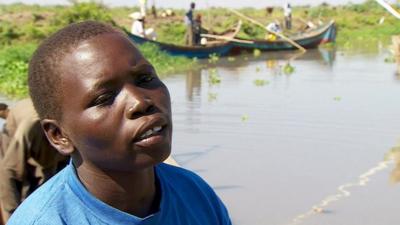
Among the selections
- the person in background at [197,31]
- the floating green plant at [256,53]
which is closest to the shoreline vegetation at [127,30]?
the person in background at [197,31]

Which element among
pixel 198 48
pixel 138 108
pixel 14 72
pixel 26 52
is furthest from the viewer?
pixel 198 48

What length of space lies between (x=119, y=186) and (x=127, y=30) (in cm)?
2168

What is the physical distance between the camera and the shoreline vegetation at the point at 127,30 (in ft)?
46.1

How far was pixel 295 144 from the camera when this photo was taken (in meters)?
8.05

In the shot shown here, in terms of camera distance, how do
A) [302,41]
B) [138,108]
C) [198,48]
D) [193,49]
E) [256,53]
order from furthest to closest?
[302,41], [256,53], [198,48], [193,49], [138,108]

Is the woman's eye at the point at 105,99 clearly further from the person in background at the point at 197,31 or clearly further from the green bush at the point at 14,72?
the person in background at the point at 197,31

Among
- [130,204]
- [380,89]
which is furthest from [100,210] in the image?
[380,89]

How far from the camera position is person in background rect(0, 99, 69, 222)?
9.44 ft

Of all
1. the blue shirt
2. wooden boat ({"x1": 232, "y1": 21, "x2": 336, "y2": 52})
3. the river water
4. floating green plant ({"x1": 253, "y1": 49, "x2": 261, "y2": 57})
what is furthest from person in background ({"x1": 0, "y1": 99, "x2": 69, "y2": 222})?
floating green plant ({"x1": 253, "y1": 49, "x2": 261, "y2": 57})

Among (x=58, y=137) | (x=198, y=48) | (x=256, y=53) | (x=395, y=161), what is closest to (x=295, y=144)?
(x=395, y=161)

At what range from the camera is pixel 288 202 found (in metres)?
5.94

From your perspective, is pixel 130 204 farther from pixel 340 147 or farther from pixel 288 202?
pixel 340 147

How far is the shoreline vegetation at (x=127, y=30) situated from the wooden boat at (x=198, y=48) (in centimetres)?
27

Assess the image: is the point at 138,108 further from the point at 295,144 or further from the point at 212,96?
the point at 212,96
